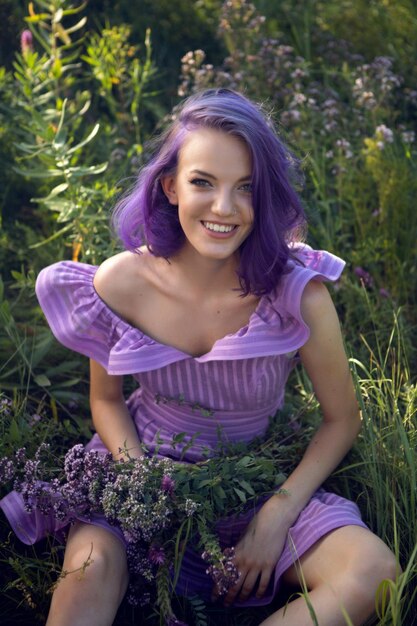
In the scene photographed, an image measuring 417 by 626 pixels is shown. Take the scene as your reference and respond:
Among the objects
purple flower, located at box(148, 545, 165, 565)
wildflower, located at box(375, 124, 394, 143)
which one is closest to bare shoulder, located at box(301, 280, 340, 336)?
purple flower, located at box(148, 545, 165, 565)

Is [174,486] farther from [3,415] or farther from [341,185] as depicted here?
[341,185]

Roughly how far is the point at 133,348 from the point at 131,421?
0.82ft

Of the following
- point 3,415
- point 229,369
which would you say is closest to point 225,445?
point 229,369

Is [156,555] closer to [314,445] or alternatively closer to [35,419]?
[314,445]

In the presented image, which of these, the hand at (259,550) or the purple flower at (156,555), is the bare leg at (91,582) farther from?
the hand at (259,550)

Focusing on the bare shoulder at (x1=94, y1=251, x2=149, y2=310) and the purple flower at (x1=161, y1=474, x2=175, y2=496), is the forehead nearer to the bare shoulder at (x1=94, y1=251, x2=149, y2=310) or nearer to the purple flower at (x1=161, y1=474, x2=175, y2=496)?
the bare shoulder at (x1=94, y1=251, x2=149, y2=310)

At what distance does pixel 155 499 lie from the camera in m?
1.95

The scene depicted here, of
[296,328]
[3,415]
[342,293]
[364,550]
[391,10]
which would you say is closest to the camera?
[364,550]

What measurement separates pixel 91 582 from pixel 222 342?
0.65 metres

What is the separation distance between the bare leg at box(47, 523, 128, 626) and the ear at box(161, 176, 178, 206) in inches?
32.8

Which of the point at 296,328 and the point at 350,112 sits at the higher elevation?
the point at 296,328

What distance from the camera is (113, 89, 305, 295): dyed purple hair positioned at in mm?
2059

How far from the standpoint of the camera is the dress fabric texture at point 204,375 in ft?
6.96

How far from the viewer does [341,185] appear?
3.12m
